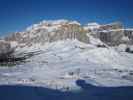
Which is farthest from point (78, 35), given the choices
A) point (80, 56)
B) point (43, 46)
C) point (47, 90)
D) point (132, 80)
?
point (47, 90)

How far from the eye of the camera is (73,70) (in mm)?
74562

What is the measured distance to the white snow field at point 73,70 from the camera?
53.9 metres

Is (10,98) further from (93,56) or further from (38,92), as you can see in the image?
(93,56)

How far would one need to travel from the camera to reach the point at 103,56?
10438 cm

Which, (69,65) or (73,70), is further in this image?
(69,65)

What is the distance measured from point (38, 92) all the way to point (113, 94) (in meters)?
11.7

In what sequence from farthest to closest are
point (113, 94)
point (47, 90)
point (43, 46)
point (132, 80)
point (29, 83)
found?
point (43, 46), point (132, 80), point (29, 83), point (47, 90), point (113, 94)

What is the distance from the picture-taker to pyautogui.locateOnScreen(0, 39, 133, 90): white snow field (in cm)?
5386

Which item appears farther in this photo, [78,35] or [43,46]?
[78,35]

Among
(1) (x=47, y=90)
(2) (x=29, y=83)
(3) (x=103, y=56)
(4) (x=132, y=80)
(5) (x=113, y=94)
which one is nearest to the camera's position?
(5) (x=113, y=94)

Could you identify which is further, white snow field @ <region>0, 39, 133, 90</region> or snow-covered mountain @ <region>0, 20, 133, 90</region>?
snow-covered mountain @ <region>0, 20, 133, 90</region>

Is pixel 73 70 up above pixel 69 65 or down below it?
below

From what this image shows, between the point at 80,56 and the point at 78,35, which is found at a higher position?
the point at 78,35

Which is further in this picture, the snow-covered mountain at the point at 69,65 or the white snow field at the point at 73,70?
the snow-covered mountain at the point at 69,65
